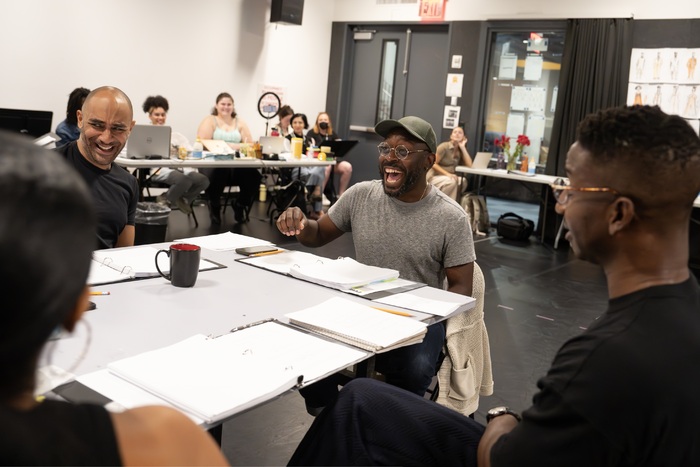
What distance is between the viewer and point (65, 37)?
682 centimetres

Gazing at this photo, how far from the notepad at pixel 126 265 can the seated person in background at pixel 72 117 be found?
319 cm

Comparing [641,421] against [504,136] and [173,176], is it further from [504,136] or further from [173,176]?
[504,136]

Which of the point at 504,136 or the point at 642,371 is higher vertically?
the point at 504,136

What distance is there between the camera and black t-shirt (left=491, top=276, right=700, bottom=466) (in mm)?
1039

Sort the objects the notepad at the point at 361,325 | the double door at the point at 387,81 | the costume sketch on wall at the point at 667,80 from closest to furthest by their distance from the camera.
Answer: the notepad at the point at 361,325
the costume sketch on wall at the point at 667,80
the double door at the point at 387,81

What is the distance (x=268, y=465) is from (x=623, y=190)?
1.69 meters

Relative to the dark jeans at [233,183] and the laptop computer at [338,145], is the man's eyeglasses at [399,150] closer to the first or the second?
the dark jeans at [233,183]

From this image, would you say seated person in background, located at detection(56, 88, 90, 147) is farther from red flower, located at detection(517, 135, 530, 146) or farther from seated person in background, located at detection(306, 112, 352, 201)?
red flower, located at detection(517, 135, 530, 146)

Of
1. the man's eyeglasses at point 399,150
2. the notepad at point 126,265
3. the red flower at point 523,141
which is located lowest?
the notepad at point 126,265

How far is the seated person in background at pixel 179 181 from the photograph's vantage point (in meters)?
6.25

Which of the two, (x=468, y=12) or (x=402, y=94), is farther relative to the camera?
(x=402, y=94)

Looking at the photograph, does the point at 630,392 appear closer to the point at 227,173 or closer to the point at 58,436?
the point at 58,436

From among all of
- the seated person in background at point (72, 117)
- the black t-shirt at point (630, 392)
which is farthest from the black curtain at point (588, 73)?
the black t-shirt at point (630, 392)

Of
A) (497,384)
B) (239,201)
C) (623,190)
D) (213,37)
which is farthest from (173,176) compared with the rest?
(623,190)
